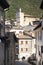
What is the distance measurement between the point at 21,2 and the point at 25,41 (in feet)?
223

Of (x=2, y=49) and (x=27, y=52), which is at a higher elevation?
(x=2, y=49)

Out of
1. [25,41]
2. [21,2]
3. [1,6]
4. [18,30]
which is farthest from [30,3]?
[1,6]

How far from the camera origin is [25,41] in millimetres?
61375

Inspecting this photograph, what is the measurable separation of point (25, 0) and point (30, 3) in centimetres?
679

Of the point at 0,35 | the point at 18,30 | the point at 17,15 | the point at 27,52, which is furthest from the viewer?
the point at 17,15

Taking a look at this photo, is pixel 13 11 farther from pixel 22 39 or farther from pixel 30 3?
pixel 22 39

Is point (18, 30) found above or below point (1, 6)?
below

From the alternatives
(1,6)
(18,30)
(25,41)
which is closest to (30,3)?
(18,30)

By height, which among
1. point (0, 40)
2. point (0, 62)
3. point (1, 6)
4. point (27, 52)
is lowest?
point (27, 52)

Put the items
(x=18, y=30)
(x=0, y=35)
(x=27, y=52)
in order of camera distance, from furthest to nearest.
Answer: (x=18, y=30) < (x=27, y=52) < (x=0, y=35)

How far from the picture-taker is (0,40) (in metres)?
14.7

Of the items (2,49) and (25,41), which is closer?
(2,49)

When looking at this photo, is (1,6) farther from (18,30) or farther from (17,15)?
(17,15)

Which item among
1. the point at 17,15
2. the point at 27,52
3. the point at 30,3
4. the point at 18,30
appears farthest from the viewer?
the point at 30,3
